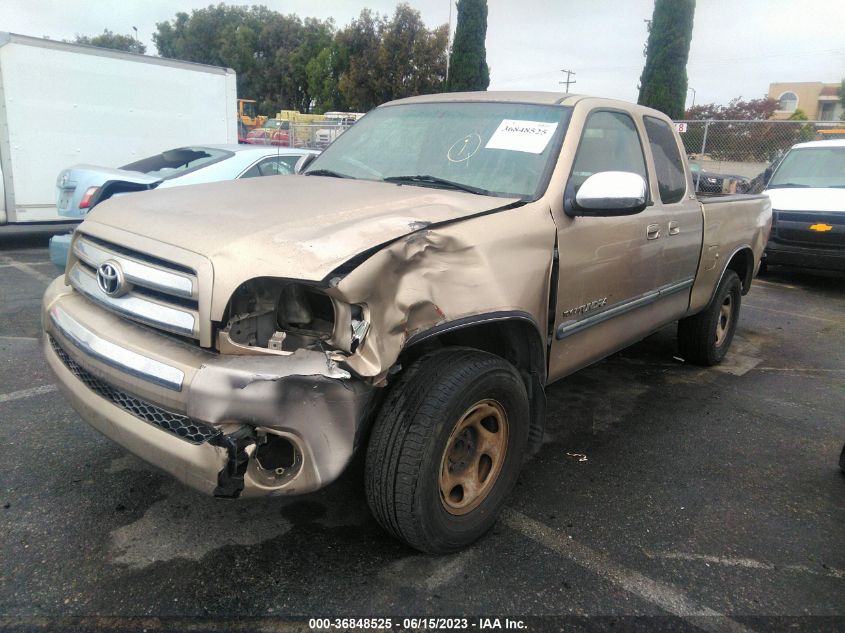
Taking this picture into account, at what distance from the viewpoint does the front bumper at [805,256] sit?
823cm

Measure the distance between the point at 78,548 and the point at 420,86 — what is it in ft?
126

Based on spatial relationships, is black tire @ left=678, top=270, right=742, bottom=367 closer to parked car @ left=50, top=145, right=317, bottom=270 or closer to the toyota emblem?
parked car @ left=50, top=145, right=317, bottom=270

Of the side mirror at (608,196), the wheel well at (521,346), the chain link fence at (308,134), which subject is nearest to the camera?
the wheel well at (521,346)

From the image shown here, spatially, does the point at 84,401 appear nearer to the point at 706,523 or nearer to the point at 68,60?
the point at 706,523

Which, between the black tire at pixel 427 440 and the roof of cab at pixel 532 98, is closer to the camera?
the black tire at pixel 427 440

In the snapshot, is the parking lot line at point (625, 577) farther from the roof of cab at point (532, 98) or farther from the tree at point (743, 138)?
the tree at point (743, 138)

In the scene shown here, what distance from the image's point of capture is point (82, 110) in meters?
9.21

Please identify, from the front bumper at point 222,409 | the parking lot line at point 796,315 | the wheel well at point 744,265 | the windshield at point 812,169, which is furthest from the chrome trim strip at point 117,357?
the windshield at point 812,169

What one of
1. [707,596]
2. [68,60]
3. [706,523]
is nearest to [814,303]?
[706,523]

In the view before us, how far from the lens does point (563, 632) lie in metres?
2.20

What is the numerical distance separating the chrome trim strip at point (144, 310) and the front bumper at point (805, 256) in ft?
28.4

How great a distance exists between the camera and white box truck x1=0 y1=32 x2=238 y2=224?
8555 millimetres

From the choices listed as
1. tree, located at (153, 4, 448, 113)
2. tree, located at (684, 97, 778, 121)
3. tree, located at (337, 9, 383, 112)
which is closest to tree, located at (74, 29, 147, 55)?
tree, located at (153, 4, 448, 113)

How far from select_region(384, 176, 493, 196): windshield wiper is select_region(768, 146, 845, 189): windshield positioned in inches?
320
